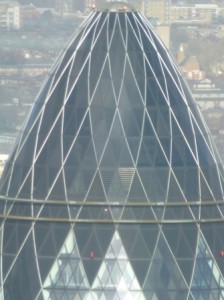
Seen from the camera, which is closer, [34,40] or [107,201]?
[107,201]

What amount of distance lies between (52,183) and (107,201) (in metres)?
0.88

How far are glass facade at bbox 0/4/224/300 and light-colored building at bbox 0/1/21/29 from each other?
9906cm

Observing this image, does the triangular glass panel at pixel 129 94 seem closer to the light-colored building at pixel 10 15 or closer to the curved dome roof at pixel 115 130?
the curved dome roof at pixel 115 130

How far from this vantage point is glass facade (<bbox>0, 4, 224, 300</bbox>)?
36250mm

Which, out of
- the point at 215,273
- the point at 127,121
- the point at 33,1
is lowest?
the point at 33,1

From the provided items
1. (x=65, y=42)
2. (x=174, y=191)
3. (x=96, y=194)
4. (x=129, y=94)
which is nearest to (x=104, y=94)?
(x=129, y=94)

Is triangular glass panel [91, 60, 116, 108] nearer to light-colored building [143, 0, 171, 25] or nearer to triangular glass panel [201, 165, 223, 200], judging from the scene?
triangular glass panel [201, 165, 223, 200]

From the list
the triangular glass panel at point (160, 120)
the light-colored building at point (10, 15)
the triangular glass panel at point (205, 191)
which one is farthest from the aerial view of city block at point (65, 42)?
the triangular glass panel at point (160, 120)

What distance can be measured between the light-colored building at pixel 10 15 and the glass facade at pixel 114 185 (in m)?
99.1

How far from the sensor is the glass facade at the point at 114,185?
36.2 metres

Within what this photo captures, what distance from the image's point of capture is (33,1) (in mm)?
146125

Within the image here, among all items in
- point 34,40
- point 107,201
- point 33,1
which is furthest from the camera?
point 33,1

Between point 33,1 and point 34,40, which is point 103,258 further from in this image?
point 33,1

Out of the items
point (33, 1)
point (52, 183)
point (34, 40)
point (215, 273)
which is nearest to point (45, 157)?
point (52, 183)
